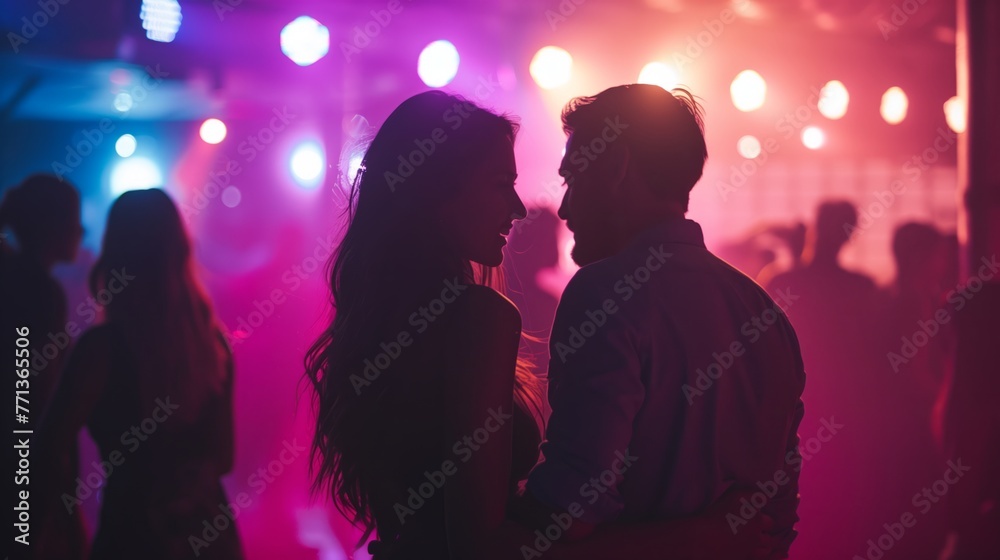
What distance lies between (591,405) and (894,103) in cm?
663

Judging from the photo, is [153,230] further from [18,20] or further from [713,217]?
[713,217]

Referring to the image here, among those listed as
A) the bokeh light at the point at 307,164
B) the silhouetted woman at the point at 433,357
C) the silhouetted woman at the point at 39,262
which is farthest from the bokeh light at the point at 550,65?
the silhouetted woman at the point at 433,357

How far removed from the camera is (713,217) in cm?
640

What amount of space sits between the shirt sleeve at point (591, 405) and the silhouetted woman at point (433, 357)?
7 cm

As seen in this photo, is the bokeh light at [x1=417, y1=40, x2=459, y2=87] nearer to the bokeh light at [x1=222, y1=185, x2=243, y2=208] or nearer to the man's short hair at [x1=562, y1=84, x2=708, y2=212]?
the bokeh light at [x1=222, y1=185, x2=243, y2=208]

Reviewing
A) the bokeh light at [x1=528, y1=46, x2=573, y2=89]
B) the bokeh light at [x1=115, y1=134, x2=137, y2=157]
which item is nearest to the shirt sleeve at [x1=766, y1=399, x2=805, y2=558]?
the bokeh light at [x1=528, y1=46, x2=573, y2=89]

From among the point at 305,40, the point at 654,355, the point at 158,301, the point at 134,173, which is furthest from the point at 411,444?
the point at 134,173

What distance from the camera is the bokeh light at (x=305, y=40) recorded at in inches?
177

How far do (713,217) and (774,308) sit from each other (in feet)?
17.5

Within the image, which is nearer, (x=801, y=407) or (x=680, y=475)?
(x=680, y=475)

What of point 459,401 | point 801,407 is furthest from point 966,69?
point 459,401

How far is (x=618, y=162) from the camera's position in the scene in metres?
1.33

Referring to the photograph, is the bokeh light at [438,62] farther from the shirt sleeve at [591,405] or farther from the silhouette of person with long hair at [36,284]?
the shirt sleeve at [591,405]

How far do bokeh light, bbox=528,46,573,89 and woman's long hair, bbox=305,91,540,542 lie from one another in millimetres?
4043
